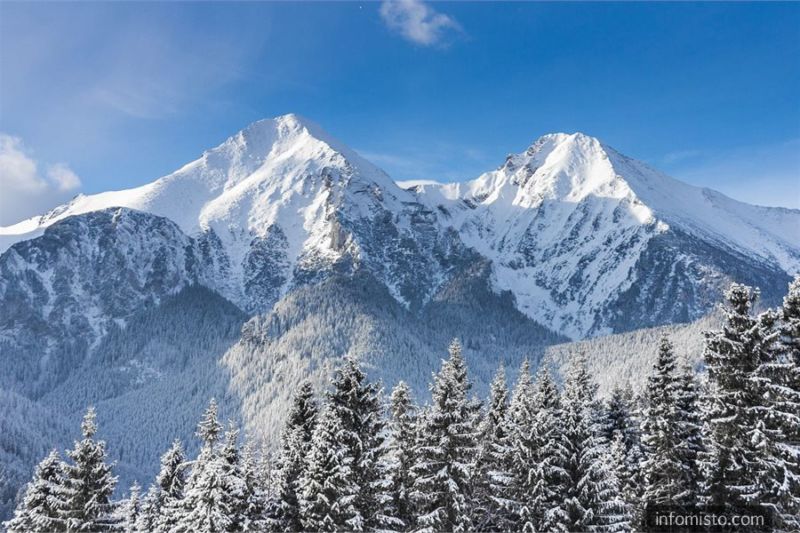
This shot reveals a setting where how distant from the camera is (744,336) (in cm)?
2264

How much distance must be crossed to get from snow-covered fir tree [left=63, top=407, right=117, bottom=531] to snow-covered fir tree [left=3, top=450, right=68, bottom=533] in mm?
425

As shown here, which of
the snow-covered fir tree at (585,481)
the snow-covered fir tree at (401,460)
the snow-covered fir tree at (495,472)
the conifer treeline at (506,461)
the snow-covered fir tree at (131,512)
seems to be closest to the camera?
the conifer treeline at (506,461)

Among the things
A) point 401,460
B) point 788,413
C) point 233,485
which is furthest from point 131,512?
point 788,413

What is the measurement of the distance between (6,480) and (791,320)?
169 meters

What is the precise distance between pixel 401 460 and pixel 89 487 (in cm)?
1712

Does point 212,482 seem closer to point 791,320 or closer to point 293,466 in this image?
point 293,466

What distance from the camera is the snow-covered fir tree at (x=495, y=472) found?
30573 mm

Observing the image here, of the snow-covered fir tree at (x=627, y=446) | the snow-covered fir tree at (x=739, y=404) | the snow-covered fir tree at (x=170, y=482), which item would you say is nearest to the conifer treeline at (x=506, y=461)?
the snow-covered fir tree at (x=739, y=404)

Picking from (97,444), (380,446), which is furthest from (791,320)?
(97,444)

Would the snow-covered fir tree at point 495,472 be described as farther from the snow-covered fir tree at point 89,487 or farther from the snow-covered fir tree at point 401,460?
the snow-covered fir tree at point 89,487

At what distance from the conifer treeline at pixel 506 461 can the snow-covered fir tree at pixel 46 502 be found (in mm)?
100

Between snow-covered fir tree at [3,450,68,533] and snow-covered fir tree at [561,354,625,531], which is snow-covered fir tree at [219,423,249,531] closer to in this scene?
snow-covered fir tree at [3,450,68,533]

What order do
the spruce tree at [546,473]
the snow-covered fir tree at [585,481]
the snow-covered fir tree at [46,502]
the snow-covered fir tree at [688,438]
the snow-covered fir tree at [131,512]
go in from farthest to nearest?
the snow-covered fir tree at [131,512] < the snow-covered fir tree at [46,502] < the spruce tree at [546,473] < the snow-covered fir tree at [585,481] < the snow-covered fir tree at [688,438]

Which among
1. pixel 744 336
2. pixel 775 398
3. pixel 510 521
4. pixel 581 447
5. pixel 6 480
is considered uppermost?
pixel 744 336
